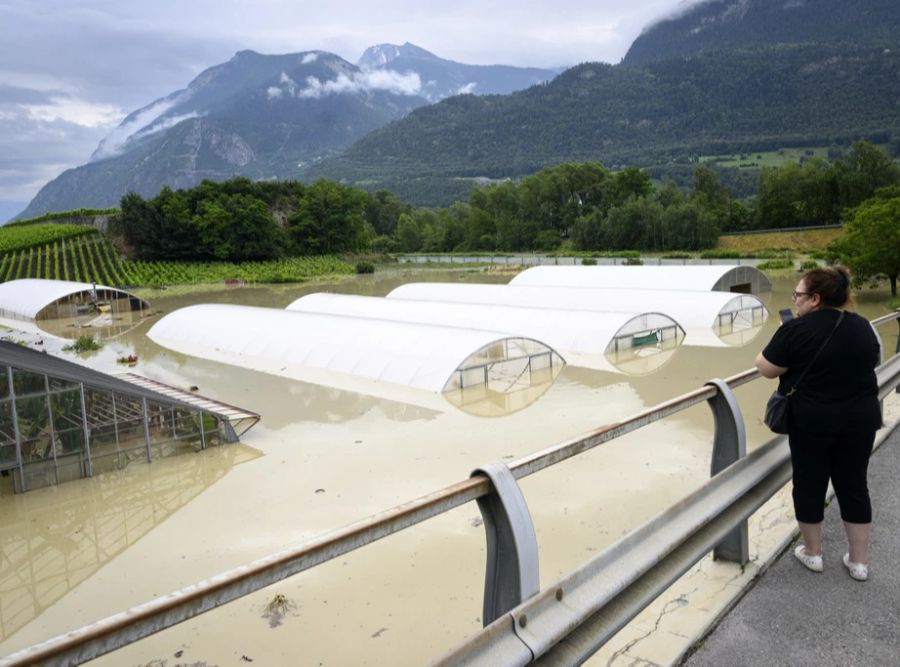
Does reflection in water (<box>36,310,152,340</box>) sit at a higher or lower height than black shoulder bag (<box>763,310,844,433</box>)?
lower

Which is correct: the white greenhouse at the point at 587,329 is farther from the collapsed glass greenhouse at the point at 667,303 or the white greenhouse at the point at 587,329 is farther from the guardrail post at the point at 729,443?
the guardrail post at the point at 729,443

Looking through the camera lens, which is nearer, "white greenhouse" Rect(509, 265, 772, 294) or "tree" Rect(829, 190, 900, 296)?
"tree" Rect(829, 190, 900, 296)

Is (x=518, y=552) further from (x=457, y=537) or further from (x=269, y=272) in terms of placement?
(x=269, y=272)

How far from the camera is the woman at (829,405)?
3.60m

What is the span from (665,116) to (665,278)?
14879 centimetres

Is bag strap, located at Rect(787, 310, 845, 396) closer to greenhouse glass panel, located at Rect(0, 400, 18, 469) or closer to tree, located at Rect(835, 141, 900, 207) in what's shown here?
greenhouse glass panel, located at Rect(0, 400, 18, 469)

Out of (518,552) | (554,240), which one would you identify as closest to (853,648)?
(518,552)

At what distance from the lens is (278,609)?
6.56m

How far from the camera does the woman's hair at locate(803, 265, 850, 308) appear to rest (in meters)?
3.65

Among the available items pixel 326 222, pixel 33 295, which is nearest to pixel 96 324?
pixel 33 295

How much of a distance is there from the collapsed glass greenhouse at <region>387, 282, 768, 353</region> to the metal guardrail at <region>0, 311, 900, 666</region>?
17937 mm

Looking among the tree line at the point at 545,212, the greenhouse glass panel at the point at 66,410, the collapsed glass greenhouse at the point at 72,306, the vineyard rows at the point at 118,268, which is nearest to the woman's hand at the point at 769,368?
the greenhouse glass panel at the point at 66,410

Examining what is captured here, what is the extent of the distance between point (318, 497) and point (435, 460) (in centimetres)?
220

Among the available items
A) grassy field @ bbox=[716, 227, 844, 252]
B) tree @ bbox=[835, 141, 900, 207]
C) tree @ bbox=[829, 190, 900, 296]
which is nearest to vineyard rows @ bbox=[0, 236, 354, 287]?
grassy field @ bbox=[716, 227, 844, 252]
